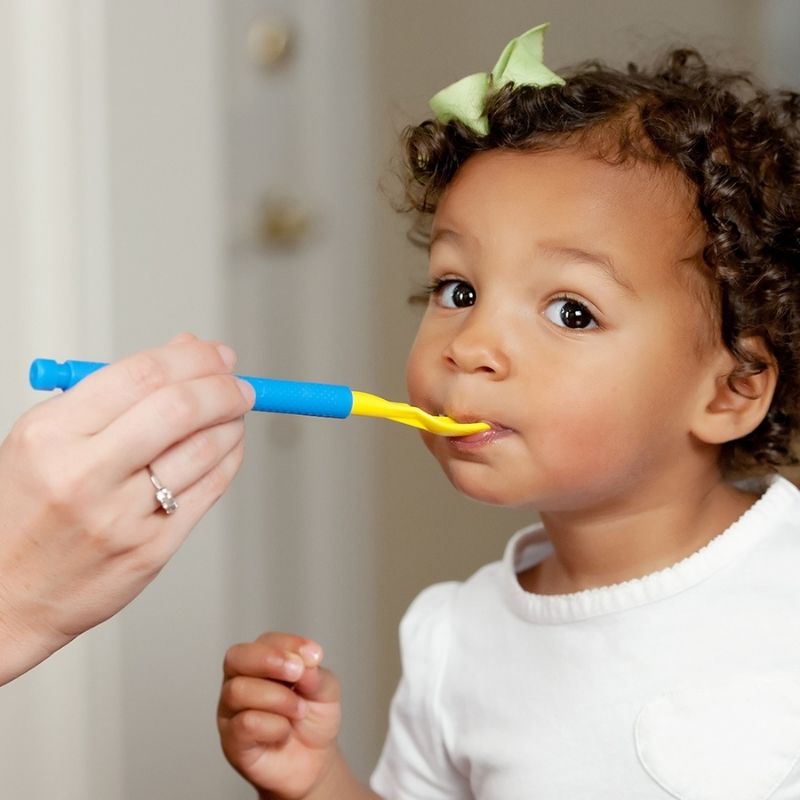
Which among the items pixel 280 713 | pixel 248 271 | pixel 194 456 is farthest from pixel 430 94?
pixel 194 456

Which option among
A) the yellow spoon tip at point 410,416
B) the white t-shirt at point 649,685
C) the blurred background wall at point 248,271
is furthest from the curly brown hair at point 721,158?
the blurred background wall at point 248,271

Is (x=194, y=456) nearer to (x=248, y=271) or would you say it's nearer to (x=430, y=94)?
(x=248, y=271)

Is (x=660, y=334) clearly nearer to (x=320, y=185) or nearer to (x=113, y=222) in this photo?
(x=113, y=222)

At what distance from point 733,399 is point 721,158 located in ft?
0.59

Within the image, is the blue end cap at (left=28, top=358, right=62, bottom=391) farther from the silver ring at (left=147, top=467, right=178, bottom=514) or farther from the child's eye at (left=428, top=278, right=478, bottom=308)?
the child's eye at (left=428, top=278, right=478, bottom=308)

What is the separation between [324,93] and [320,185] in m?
0.12

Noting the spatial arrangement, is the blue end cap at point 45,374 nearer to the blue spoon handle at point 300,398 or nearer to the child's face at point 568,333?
the blue spoon handle at point 300,398

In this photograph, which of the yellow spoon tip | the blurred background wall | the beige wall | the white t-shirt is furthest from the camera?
the beige wall

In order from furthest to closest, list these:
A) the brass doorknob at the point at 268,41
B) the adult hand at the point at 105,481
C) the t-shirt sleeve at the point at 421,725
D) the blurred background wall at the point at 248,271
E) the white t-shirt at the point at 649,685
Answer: the brass doorknob at the point at 268,41 → the blurred background wall at the point at 248,271 → the t-shirt sleeve at the point at 421,725 → the white t-shirt at the point at 649,685 → the adult hand at the point at 105,481

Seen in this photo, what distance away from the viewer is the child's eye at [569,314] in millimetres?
890

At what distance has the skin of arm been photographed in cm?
97

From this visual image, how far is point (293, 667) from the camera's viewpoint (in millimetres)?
965

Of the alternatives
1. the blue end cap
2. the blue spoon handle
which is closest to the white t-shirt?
the blue spoon handle

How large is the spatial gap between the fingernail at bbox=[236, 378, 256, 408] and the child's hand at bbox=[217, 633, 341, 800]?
293 mm
